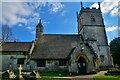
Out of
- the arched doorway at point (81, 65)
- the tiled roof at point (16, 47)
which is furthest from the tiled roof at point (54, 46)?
the arched doorway at point (81, 65)

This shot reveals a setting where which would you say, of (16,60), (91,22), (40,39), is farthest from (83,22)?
(16,60)

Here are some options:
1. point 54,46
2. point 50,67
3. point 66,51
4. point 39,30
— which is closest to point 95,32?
point 66,51

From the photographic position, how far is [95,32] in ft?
132

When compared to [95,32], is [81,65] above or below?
below

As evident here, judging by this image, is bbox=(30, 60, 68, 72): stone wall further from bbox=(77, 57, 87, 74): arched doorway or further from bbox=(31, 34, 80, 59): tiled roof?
bbox=(77, 57, 87, 74): arched doorway

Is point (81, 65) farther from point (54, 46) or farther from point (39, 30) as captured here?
point (39, 30)

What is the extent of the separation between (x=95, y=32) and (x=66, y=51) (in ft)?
31.4

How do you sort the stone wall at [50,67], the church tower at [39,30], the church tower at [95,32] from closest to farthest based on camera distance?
1. the stone wall at [50,67]
2. the church tower at [95,32]
3. the church tower at [39,30]

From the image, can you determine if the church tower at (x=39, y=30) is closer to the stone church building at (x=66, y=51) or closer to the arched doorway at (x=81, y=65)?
the stone church building at (x=66, y=51)

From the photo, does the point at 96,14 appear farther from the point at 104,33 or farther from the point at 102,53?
the point at 102,53

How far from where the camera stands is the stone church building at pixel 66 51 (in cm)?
3219

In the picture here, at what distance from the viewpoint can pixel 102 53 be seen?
125ft

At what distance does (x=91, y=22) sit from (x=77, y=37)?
17.1 ft

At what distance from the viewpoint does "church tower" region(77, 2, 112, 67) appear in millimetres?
37719
